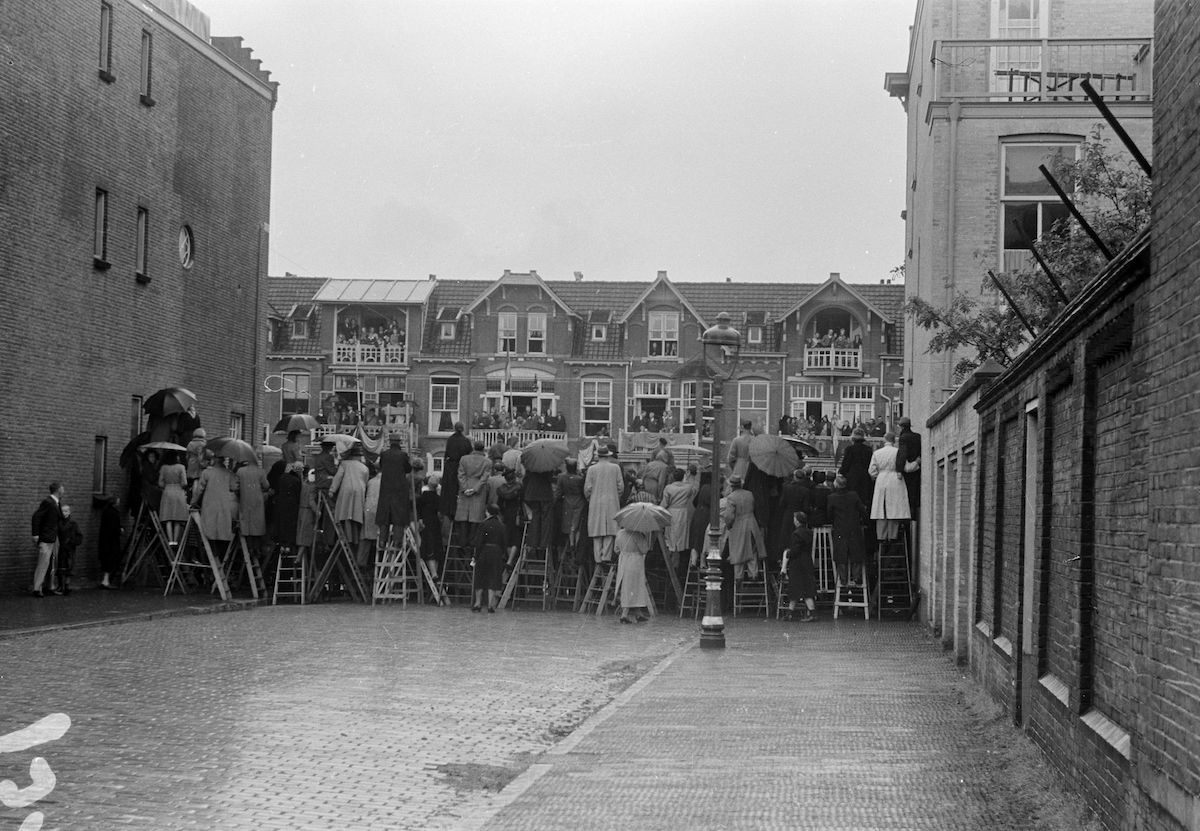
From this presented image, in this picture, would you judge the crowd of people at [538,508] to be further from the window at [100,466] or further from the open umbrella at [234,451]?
A: the window at [100,466]

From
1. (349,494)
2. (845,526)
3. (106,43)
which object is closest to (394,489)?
(349,494)

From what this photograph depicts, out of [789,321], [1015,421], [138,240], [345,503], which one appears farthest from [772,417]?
[1015,421]

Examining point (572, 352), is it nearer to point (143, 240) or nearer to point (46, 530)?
point (143, 240)

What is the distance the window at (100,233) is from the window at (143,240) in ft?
5.03

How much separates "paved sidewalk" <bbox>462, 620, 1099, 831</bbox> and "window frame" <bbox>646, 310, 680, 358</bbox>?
2198 inches

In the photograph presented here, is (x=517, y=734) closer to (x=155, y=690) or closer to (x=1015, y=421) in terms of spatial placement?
(x=155, y=690)

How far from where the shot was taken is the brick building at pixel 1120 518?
19.2ft

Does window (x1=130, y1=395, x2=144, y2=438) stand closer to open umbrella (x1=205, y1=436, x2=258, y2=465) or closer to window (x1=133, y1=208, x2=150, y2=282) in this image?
window (x1=133, y1=208, x2=150, y2=282)

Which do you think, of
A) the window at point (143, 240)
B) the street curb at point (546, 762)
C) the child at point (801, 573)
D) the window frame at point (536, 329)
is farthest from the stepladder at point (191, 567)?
the window frame at point (536, 329)

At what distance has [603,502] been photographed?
22891 millimetres

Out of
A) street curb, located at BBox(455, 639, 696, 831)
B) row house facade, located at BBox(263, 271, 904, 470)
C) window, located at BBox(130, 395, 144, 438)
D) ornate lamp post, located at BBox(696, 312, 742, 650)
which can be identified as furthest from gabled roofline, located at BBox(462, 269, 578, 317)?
street curb, located at BBox(455, 639, 696, 831)

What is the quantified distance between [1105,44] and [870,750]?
64.6ft

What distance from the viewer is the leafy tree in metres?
17.9

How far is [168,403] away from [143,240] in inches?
A: 171
